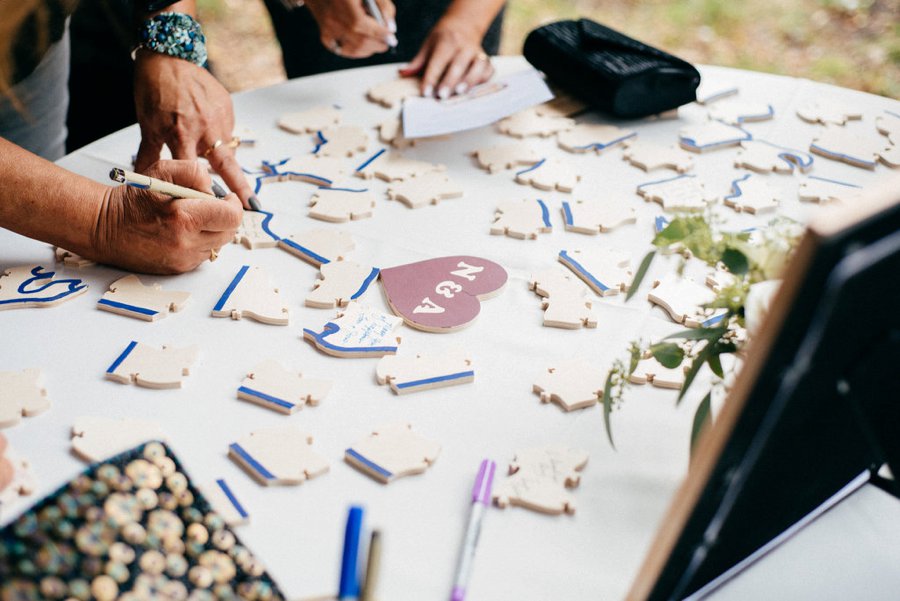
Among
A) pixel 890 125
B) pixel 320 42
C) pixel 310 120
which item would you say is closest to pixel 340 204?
pixel 310 120

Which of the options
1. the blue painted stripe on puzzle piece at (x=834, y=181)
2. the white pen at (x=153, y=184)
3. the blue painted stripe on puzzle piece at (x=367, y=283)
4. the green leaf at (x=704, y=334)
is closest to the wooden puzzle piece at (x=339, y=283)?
the blue painted stripe on puzzle piece at (x=367, y=283)

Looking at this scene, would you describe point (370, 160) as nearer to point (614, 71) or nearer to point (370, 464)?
point (614, 71)

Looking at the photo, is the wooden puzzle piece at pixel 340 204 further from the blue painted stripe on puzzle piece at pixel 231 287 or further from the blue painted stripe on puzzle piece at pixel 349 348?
the blue painted stripe on puzzle piece at pixel 349 348

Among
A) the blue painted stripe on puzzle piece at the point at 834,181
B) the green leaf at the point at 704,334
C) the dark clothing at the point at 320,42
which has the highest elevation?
the green leaf at the point at 704,334

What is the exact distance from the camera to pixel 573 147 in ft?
5.55

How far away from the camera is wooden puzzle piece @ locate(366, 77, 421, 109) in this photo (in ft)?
6.10

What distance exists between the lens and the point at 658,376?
1.13 meters

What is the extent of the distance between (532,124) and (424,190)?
371 millimetres

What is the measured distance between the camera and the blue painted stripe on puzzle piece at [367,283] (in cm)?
129

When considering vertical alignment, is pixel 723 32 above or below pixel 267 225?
below

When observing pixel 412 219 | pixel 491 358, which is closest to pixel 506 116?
pixel 412 219

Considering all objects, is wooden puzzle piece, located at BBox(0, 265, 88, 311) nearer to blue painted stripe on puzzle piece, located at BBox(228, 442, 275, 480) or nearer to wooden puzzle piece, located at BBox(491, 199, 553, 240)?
blue painted stripe on puzzle piece, located at BBox(228, 442, 275, 480)

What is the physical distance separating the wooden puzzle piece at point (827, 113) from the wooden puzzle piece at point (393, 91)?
89 cm

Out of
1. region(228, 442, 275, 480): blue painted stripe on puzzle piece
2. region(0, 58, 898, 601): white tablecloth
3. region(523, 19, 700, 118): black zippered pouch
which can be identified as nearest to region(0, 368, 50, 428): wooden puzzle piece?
region(0, 58, 898, 601): white tablecloth
